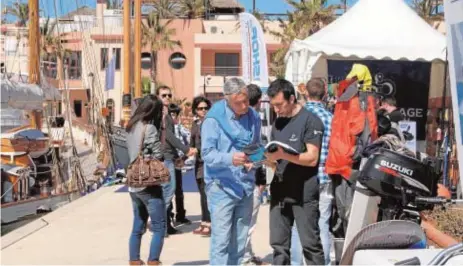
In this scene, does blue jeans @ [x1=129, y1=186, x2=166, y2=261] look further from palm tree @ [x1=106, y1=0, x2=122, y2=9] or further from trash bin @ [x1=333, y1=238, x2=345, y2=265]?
palm tree @ [x1=106, y1=0, x2=122, y2=9]

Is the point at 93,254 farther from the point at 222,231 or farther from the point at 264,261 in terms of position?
the point at 222,231

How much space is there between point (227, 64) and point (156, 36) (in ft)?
18.8

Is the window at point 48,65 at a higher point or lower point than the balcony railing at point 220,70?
higher

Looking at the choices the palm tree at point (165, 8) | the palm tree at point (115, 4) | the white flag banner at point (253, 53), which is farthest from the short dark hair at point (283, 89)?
the palm tree at point (165, 8)

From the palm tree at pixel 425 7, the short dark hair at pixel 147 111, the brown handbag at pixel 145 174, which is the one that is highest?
the palm tree at pixel 425 7

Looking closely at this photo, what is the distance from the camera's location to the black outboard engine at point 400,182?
4520 mm

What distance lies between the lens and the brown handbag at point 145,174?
643 cm

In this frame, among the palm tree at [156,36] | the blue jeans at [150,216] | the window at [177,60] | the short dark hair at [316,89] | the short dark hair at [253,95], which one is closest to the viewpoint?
the short dark hair at [316,89]

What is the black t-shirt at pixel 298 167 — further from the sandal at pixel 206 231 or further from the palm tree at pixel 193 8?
the palm tree at pixel 193 8

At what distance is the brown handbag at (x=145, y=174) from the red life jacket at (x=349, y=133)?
4.80 ft

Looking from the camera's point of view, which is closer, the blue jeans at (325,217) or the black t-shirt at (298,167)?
the black t-shirt at (298,167)

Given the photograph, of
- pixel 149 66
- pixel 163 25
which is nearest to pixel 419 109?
pixel 149 66

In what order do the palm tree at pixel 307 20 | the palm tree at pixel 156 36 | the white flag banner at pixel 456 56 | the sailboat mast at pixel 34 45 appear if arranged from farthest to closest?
1. the palm tree at pixel 156 36
2. the palm tree at pixel 307 20
3. the sailboat mast at pixel 34 45
4. the white flag banner at pixel 456 56

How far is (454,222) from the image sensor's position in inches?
276
